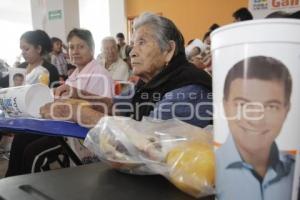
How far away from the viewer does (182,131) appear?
0.61 meters

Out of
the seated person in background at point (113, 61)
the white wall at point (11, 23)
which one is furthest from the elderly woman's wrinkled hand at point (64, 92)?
the white wall at point (11, 23)

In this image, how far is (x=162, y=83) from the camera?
1.10 m

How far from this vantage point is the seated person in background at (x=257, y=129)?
36cm

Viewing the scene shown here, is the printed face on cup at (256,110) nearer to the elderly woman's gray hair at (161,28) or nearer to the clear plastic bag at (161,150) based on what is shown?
the clear plastic bag at (161,150)

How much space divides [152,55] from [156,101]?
7.3 inches

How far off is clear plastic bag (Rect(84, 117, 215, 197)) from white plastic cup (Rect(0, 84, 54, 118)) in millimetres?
524

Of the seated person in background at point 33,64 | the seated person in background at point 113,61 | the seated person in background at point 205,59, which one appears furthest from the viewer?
the seated person in background at point 113,61

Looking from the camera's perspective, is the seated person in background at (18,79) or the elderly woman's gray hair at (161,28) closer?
the elderly woman's gray hair at (161,28)

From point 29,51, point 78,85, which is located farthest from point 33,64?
point 78,85

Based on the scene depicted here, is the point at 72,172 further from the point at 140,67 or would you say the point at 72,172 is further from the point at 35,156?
the point at 35,156

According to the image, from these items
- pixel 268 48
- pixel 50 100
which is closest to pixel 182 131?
pixel 268 48

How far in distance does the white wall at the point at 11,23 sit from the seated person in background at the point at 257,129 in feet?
35.0

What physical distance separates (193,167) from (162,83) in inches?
24.2

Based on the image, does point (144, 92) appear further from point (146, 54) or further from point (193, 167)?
point (193, 167)
